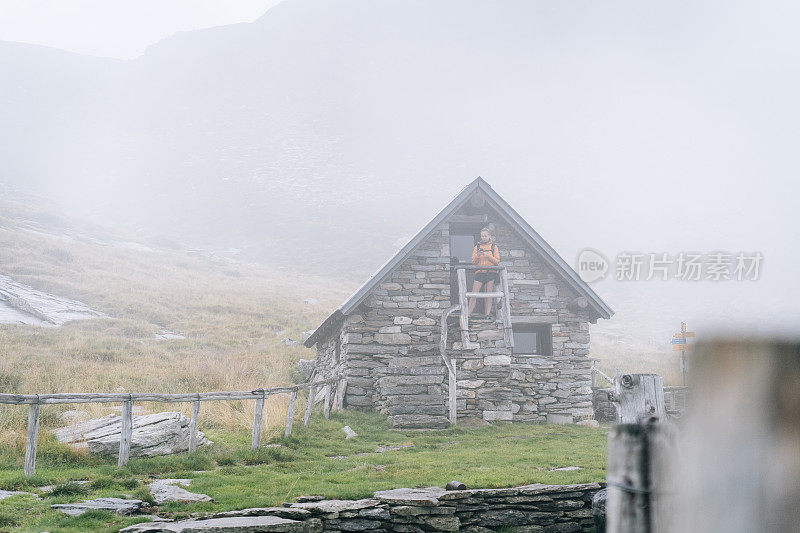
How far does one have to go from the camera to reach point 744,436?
1.33 meters

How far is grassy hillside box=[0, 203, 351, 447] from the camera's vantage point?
15875 mm

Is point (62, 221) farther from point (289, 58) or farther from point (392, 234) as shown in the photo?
point (289, 58)

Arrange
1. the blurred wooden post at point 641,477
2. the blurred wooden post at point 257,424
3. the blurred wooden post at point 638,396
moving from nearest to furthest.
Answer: the blurred wooden post at point 641,477, the blurred wooden post at point 638,396, the blurred wooden post at point 257,424

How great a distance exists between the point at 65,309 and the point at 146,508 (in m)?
24.6

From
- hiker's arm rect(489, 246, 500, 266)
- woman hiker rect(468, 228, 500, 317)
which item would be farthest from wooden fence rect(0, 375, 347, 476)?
hiker's arm rect(489, 246, 500, 266)

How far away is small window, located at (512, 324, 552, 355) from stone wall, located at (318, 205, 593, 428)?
76 cm

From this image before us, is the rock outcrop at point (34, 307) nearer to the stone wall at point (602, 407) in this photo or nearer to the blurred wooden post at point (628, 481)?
the stone wall at point (602, 407)

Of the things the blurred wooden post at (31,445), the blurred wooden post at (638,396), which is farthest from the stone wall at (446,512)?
the blurred wooden post at (638,396)

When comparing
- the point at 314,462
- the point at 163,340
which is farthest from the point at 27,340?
the point at 314,462

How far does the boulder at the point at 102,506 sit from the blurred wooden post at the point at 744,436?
662 cm

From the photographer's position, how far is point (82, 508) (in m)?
6.44

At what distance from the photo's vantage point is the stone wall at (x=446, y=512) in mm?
6469

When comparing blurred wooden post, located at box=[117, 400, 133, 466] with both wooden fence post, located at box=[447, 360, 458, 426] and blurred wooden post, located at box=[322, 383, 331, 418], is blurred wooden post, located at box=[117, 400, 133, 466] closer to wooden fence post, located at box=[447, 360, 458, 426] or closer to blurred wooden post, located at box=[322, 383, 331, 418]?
blurred wooden post, located at box=[322, 383, 331, 418]

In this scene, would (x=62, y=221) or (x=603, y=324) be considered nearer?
(x=603, y=324)
